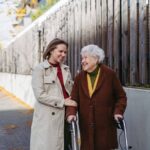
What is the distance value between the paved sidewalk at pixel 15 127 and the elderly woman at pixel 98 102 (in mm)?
3898

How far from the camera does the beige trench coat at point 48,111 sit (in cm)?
560

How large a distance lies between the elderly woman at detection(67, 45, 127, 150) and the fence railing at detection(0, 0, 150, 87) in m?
1.36

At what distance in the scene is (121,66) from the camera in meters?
7.56

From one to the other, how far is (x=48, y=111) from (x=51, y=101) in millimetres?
148

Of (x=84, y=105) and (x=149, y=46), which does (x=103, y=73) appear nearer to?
(x=84, y=105)

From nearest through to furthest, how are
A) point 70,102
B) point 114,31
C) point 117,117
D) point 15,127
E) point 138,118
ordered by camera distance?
1. point 117,117
2. point 70,102
3. point 138,118
4. point 114,31
5. point 15,127

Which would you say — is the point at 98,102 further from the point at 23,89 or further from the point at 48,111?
the point at 23,89

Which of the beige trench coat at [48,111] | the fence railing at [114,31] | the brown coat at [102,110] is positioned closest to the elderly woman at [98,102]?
the brown coat at [102,110]

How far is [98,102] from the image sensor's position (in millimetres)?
5320

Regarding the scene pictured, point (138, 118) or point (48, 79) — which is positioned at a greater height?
point (48, 79)

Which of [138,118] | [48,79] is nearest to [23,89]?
[138,118]

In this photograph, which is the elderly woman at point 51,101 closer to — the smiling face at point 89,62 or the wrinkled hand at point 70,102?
the wrinkled hand at point 70,102

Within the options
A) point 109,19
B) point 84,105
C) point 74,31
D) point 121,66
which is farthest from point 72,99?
point 74,31

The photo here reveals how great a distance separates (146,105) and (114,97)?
2.84 feet
